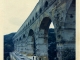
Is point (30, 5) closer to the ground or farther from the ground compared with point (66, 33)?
farther from the ground

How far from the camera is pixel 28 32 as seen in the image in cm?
954

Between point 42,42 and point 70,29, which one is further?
point 42,42

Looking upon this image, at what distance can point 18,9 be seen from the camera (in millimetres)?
5270

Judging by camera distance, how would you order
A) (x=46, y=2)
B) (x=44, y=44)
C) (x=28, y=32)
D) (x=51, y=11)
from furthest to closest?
1. (x=28, y=32)
2. (x=44, y=44)
3. (x=46, y=2)
4. (x=51, y=11)

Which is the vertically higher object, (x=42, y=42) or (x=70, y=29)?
(x=70, y=29)

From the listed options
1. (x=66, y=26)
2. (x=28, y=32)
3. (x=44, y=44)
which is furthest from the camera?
(x=28, y=32)

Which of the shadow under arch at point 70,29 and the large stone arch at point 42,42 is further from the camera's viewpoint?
the large stone arch at point 42,42

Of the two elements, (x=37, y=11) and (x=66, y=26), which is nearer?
(x=66, y=26)

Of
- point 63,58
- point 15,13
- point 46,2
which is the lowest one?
point 63,58

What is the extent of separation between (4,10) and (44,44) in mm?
3189

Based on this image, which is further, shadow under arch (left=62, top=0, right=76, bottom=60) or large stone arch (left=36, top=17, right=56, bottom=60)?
large stone arch (left=36, top=17, right=56, bottom=60)

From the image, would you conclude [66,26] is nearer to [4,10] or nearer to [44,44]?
[4,10]
